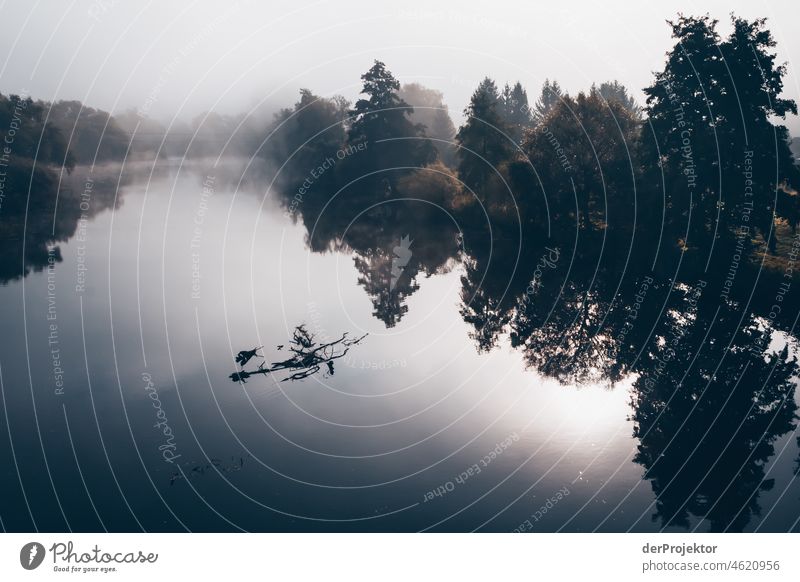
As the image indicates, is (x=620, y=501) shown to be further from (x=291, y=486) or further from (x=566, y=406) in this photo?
(x=291, y=486)

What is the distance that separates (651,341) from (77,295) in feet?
118

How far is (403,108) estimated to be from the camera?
92062 millimetres

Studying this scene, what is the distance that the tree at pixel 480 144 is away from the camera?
74.1 m

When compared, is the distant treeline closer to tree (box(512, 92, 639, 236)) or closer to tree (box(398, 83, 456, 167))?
tree (box(512, 92, 639, 236))

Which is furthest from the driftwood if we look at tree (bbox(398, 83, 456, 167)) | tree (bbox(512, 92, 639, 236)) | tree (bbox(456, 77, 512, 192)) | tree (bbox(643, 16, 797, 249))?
tree (bbox(398, 83, 456, 167))

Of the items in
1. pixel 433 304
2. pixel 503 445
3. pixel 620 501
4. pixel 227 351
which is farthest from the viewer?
pixel 433 304

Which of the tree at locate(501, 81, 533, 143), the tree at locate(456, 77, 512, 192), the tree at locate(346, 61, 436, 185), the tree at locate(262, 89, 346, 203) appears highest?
the tree at locate(501, 81, 533, 143)

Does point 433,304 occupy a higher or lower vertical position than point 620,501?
higher

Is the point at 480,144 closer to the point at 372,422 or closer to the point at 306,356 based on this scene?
the point at 306,356

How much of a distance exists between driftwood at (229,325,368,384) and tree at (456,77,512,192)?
43724 millimetres

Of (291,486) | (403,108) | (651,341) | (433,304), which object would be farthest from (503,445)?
(403,108)

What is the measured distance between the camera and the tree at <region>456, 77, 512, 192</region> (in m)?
74.1
